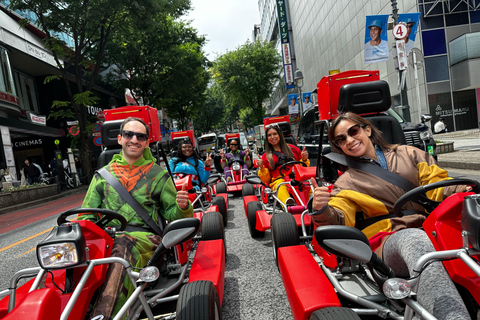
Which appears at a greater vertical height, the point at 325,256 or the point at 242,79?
the point at 242,79

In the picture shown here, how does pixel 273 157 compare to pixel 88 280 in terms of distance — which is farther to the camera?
pixel 273 157

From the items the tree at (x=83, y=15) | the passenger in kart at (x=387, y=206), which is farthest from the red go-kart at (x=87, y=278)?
the tree at (x=83, y=15)

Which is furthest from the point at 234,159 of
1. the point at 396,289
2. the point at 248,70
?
the point at 248,70

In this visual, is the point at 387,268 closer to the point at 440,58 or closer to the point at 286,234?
the point at 286,234

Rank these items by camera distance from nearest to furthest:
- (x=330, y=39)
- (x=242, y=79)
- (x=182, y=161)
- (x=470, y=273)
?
(x=470, y=273)
(x=182, y=161)
(x=330, y=39)
(x=242, y=79)

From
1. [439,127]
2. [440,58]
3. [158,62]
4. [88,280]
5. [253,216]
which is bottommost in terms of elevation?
[253,216]

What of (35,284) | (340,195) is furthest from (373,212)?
(35,284)

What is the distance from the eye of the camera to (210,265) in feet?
8.83

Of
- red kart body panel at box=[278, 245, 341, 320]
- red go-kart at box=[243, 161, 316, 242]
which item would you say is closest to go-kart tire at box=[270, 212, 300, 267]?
red kart body panel at box=[278, 245, 341, 320]

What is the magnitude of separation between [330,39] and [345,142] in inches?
1032

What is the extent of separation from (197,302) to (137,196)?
1005 millimetres

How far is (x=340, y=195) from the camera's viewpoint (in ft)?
7.22

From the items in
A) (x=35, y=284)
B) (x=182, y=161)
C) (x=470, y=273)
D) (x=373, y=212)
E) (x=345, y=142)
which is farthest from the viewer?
(x=182, y=161)

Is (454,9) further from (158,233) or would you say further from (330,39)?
(158,233)
